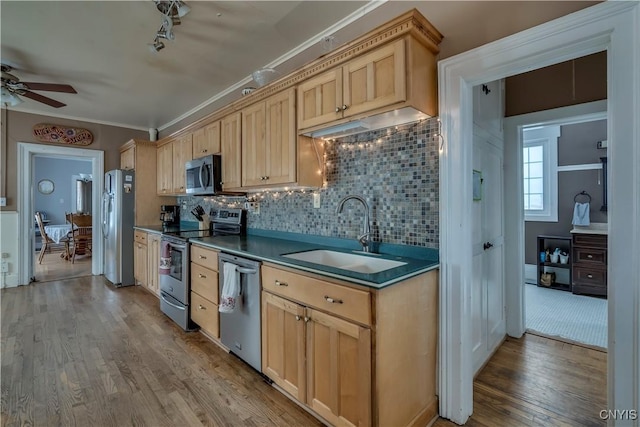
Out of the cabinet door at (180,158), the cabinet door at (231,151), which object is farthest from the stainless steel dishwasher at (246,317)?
the cabinet door at (180,158)

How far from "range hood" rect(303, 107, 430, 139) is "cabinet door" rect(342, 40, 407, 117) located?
0.28 ft

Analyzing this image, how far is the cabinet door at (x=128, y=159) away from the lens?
475cm

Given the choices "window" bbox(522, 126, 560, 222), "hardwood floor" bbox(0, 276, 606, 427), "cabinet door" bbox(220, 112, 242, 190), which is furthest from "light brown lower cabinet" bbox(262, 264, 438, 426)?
"window" bbox(522, 126, 560, 222)

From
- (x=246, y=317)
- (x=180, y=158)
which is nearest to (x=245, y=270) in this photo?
(x=246, y=317)

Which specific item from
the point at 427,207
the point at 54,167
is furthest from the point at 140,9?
the point at 54,167

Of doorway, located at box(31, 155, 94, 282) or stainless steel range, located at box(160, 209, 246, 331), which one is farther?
doorway, located at box(31, 155, 94, 282)

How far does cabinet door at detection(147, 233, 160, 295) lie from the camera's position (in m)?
3.82

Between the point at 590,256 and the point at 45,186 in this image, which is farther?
the point at 45,186

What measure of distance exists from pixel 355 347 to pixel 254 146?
1983mm

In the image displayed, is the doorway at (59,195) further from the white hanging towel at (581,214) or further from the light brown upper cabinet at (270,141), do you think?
the white hanging towel at (581,214)

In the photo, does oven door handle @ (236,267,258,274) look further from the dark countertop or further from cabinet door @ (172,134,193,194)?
cabinet door @ (172,134,193,194)

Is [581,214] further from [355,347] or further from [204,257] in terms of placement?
[204,257]

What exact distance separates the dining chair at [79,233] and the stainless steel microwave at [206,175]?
473cm

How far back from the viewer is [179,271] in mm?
3072
